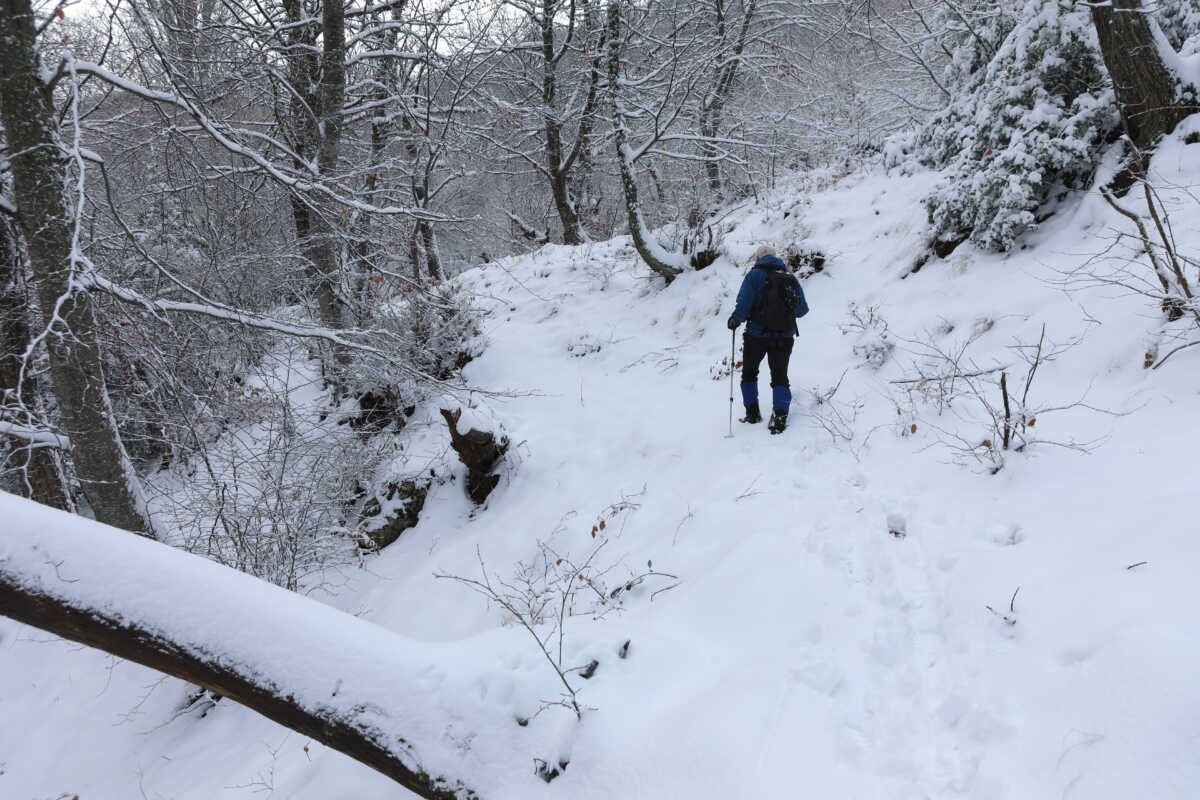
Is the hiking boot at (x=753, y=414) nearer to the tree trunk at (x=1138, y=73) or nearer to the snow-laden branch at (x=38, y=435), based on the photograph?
the tree trunk at (x=1138, y=73)

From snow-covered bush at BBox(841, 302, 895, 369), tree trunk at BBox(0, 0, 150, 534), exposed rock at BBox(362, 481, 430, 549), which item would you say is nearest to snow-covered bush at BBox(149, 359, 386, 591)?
exposed rock at BBox(362, 481, 430, 549)

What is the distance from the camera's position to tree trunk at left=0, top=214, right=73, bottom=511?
4.91m

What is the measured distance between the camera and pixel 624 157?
9.09 metres

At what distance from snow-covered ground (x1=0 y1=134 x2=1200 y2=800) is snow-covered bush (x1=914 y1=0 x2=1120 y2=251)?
1.44 feet

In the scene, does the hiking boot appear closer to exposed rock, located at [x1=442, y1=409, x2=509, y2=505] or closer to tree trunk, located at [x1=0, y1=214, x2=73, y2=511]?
exposed rock, located at [x1=442, y1=409, x2=509, y2=505]

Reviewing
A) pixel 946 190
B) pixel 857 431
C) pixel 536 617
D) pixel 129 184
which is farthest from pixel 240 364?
pixel 946 190

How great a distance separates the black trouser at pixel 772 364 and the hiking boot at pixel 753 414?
0.06 metres

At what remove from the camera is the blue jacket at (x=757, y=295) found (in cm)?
562

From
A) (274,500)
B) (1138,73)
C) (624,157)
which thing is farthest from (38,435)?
(1138,73)

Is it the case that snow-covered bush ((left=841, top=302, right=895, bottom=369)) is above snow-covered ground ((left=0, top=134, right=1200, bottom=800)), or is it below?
above

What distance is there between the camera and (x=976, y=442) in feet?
14.0

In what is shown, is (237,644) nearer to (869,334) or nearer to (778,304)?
(778,304)

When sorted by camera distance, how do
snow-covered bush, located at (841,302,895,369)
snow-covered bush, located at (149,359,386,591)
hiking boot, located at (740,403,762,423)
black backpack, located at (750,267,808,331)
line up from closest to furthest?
snow-covered bush, located at (149,359,386,591)
black backpack, located at (750,267,808,331)
hiking boot, located at (740,403,762,423)
snow-covered bush, located at (841,302,895,369)

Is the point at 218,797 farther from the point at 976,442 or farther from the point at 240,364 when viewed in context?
the point at 976,442
